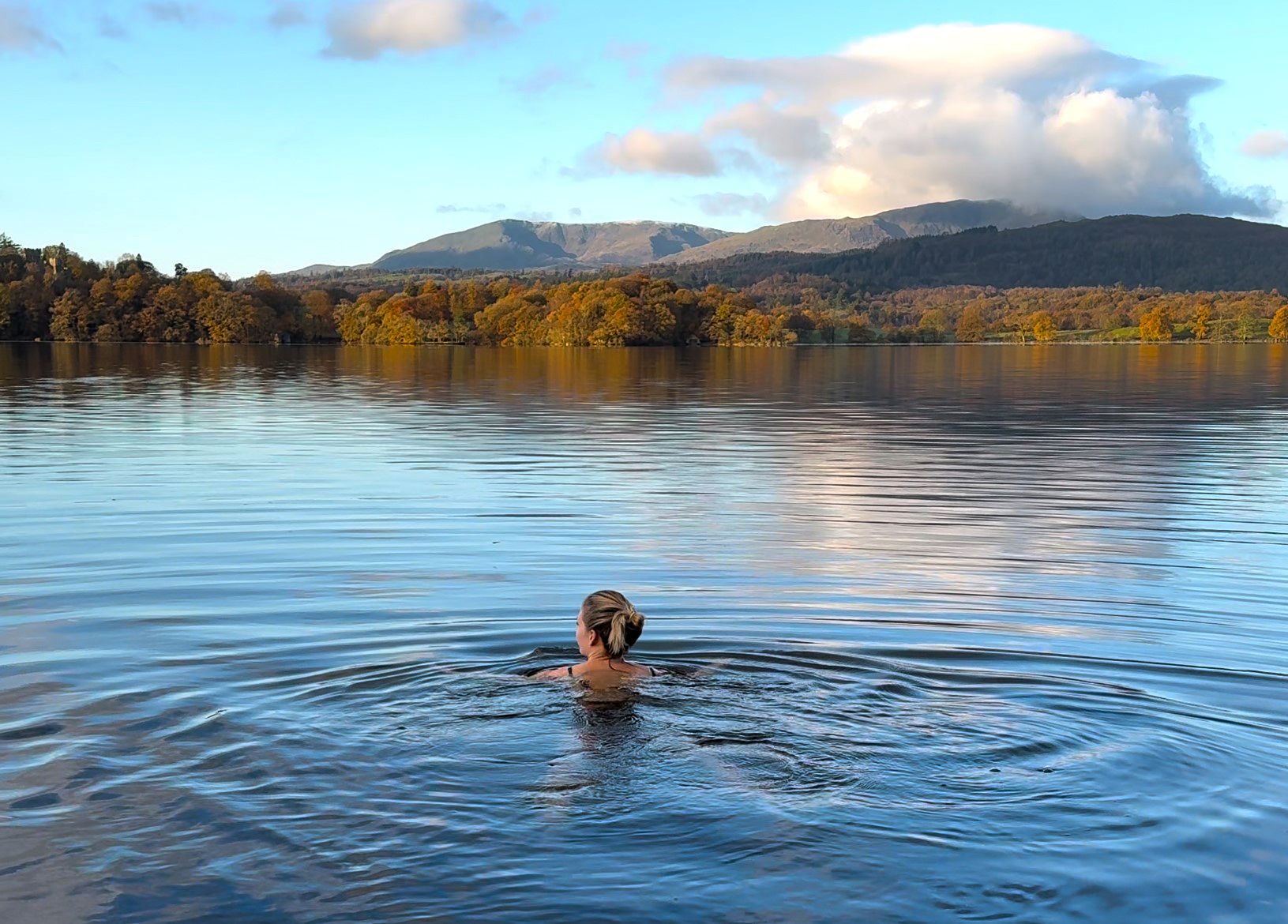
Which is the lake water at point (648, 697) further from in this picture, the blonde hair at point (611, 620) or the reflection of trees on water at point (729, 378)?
the reflection of trees on water at point (729, 378)

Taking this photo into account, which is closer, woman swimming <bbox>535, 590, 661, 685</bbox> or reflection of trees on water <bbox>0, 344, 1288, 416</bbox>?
woman swimming <bbox>535, 590, 661, 685</bbox>

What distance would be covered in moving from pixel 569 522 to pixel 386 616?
6.95 m

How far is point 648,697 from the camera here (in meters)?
9.69

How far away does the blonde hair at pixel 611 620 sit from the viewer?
386 inches

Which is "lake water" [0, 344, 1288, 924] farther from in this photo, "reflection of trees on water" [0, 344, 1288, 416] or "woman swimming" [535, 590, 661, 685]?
"reflection of trees on water" [0, 344, 1288, 416]

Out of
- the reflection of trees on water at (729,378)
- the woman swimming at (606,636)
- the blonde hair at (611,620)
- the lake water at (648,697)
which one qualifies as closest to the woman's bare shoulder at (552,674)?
the woman swimming at (606,636)

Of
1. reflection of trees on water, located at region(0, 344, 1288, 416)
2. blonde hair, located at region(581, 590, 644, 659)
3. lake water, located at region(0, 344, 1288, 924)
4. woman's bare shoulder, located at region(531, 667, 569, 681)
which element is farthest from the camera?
reflection of trees on water, located at region(0, 344, 1288, 416)

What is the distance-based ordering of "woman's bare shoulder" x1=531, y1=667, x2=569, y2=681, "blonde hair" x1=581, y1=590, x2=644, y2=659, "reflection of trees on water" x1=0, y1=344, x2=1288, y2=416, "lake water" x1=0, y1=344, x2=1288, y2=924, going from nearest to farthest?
1. "lake water" x1=0, y1=344, x2=1288, y2=924
2. "blonde hair" x1=581, y1=590, x2=644, y2=659
3. "woman's bare shoulder" x1=531, y1=667, x2=569, y2=681
4. "reflection of trees on water" x1=0, y1=344, x2=1288, y2=416

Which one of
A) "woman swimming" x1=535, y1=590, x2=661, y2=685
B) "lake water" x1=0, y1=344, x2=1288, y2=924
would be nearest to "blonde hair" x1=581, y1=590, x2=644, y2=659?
"woman swimming" x1=535, y1=590, x2=661, y2=685

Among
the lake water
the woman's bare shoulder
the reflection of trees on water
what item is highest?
the reflection of trees on water

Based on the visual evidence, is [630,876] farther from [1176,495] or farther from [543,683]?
[1176,495]

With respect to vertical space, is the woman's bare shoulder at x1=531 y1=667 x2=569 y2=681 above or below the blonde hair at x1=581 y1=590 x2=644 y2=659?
below

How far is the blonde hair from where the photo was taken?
9797mm

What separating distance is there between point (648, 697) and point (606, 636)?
584 millimetres
